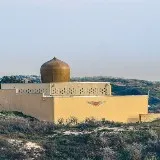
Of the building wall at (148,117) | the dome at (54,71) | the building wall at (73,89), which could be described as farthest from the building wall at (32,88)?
the building wall at (148,117)

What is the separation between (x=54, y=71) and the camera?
42375mm

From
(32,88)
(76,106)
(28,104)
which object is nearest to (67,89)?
(76,106)

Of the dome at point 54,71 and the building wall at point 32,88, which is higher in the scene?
the dome at point 54,71

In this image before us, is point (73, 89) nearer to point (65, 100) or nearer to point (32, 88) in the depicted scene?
point (65, 100)

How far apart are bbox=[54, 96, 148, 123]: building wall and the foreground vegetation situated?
275 cm

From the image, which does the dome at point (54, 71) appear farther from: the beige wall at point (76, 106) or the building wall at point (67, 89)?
the beige wall at point (76, 106)

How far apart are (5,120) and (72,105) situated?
4568 mm

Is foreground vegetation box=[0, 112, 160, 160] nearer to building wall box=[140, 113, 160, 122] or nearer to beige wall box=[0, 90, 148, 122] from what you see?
beige wall box=[0, 90, 148, 122]

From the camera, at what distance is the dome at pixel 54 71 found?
42375 millimetres

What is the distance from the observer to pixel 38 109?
1555 inches

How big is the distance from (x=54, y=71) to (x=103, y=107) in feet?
14.6

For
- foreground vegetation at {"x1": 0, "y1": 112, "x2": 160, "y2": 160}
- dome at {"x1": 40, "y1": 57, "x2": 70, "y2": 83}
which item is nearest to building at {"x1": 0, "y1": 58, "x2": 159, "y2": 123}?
dome at {"x1": 40, "y1": 57, "x2": 70, "y2": 83}

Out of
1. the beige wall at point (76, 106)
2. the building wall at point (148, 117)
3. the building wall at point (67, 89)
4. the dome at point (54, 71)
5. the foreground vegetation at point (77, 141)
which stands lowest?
the building wall at point (148, 117)

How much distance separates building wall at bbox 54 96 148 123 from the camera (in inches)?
1528
